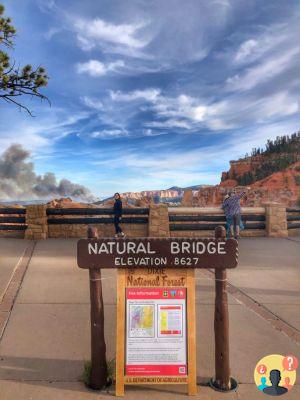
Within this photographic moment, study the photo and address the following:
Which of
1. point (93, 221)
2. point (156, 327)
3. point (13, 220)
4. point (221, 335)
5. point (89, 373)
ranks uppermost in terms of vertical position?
point (13, 220)

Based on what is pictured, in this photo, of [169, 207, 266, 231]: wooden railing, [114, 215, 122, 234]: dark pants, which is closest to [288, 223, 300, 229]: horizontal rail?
[169, 207, 266, 231]: wooden railing

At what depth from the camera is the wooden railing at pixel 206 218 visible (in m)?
13.1

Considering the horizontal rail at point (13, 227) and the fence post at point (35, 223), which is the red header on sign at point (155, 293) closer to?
the fence post at point (35, 223)

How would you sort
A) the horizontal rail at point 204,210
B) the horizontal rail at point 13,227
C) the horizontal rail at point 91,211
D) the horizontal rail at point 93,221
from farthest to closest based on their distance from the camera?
the horizontal rail at point 204,210 < the horizontal rail at point 91,211 < the horizontal rail at point 93,221 < the horizontal rail at point 13,227

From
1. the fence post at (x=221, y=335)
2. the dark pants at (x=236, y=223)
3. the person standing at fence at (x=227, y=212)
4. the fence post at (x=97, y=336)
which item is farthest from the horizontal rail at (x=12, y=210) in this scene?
the fence post at (x=221, y=335)

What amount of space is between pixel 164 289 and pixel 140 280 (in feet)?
0.76

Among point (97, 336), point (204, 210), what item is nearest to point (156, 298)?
point (97, 336)

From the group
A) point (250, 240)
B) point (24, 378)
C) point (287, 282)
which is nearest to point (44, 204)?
point (250, 240)

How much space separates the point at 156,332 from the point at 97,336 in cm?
54

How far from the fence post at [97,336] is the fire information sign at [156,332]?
0.25 m

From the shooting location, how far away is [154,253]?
10.9ft

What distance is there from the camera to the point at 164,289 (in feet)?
11.2

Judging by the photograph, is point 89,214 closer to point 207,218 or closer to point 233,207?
point 207,218

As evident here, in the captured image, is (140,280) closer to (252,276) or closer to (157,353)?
(157,353)
